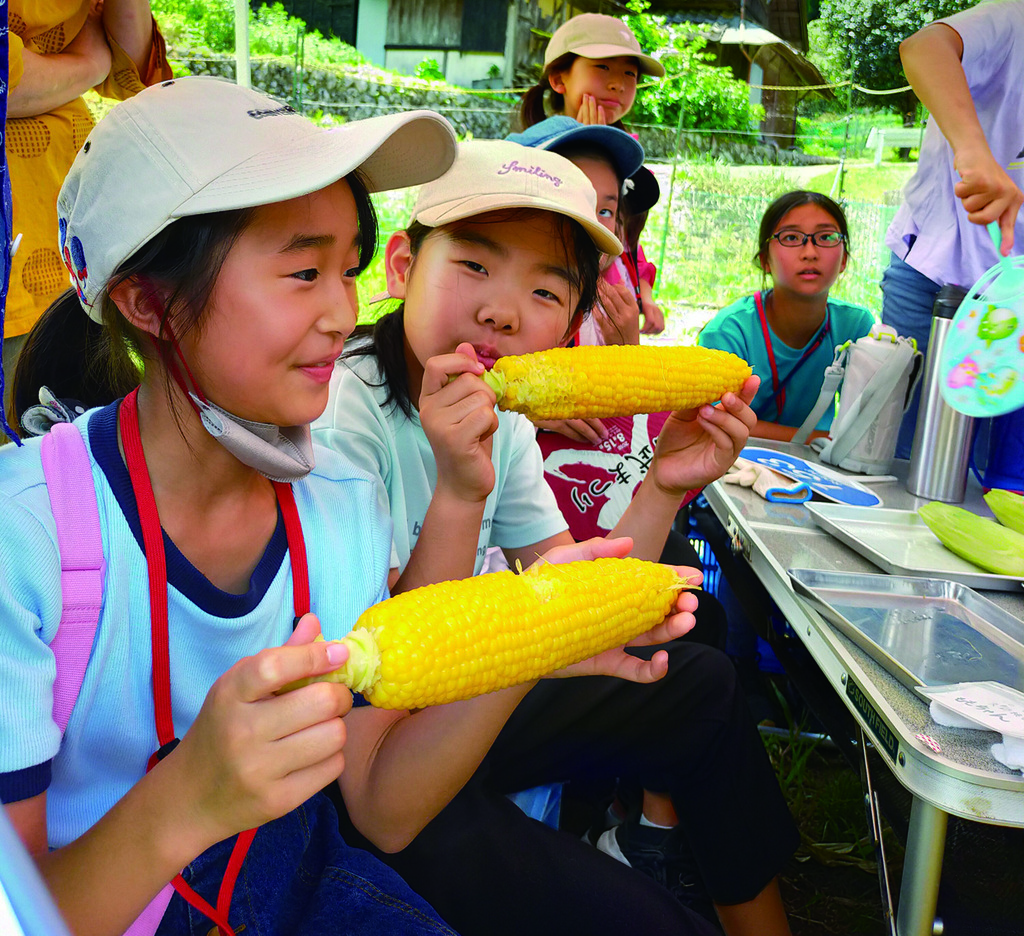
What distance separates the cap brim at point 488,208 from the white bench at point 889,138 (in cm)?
1242

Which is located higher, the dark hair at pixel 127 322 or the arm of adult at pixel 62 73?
the arm of adult at pixel 62 73

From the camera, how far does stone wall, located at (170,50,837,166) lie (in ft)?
41.9

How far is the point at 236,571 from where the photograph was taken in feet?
4.49

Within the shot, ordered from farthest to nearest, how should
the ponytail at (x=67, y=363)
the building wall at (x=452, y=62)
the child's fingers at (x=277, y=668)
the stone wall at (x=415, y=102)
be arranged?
1. the building wall at (x=452, y=62)
2. the stone wall at (x=415, y=102)
3. the ponytail at (x=67, y=363)
4. the child's fingers at (x=277, y=668)

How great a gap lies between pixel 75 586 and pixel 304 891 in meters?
0.62

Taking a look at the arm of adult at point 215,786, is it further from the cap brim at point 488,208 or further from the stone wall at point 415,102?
the stone wall at point 415,102

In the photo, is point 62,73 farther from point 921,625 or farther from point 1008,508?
point 1008,508

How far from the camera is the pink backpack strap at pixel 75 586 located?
112 cm

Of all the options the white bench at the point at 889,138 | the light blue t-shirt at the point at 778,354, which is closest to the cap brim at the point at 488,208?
the light blue t-shirt at the point at 778,354

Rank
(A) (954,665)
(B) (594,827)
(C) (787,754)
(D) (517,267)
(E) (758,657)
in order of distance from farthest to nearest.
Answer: (E) (758,657)
(C) (787,754)
(B) (594,827)
(D) (517,267)
(A) (954,665)

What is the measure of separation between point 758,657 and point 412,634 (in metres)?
2.92

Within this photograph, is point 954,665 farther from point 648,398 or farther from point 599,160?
point 599,160

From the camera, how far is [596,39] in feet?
12.2

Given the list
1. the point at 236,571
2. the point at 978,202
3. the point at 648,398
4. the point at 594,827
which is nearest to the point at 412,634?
the point at 236,571
